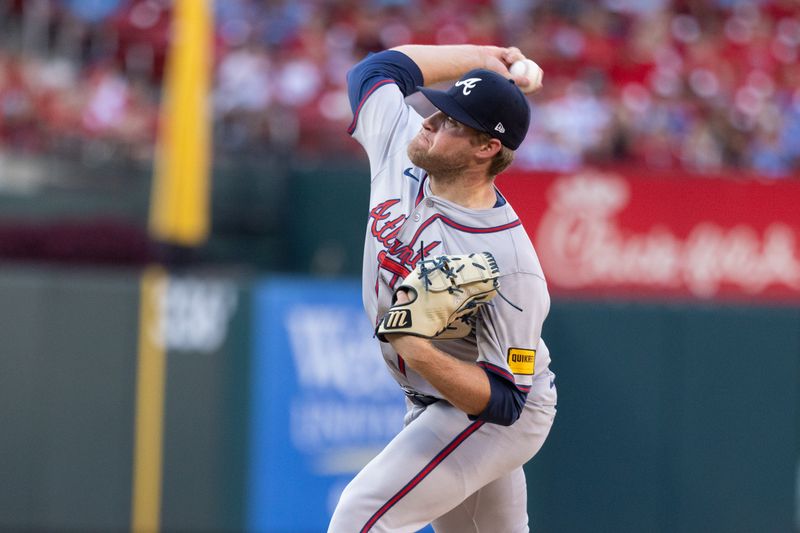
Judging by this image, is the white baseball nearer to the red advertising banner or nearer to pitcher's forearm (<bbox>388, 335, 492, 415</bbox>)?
pitcher's forearm (<bbox>388, 335, 492, 415</bbox>)

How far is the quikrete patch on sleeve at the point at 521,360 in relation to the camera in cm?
365

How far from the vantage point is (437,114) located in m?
3.85

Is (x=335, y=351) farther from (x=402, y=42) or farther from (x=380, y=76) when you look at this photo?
(x=402, y=42)

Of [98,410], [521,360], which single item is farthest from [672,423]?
[521,360]

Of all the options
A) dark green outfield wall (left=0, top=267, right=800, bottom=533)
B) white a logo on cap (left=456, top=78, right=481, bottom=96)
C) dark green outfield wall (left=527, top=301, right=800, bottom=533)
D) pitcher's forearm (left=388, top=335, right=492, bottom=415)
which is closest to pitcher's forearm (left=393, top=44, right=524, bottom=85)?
white a logo on cap (left=456, top=78, right=481, bottom=96)

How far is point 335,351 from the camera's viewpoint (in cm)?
852

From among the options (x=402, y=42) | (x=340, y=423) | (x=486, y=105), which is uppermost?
(x=402, y=42)

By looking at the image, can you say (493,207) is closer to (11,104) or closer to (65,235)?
(65,235)

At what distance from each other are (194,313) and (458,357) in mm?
4939

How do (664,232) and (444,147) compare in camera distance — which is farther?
(664,232)

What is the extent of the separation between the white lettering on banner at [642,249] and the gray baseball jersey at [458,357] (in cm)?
684

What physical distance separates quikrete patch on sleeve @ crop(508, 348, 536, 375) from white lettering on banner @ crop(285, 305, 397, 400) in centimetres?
484

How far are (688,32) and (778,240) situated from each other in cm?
459

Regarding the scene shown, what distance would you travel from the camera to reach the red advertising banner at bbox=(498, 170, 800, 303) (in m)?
10.9
